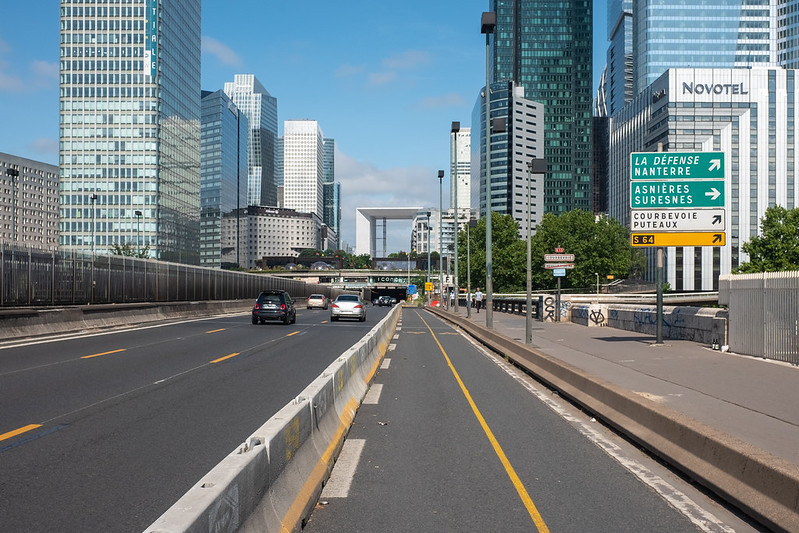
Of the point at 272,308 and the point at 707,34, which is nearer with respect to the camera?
the point at 272,308

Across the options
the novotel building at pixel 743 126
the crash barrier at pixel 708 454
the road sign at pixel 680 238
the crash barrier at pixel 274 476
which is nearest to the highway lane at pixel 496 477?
the crash barrier at pixel 708 454

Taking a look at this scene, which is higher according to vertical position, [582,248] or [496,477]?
[582,248]

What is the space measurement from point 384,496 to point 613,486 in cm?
217

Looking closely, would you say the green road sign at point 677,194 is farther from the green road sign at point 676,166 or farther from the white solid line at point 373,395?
the white solid line at point 373,395

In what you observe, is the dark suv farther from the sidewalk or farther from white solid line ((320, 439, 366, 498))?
white solid line ((320, 439, 366, 498))

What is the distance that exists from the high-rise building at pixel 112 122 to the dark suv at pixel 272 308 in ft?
331

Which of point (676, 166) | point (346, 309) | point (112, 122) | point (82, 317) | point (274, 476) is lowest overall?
point (346, 309)

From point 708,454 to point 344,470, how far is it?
3487mm

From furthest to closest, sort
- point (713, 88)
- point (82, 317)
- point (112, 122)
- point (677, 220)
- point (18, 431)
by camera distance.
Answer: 1. point (112, 122)
2. point (713, 88)
3. point (82, 317)
4. point (677, 220)
5. point (18, 431)

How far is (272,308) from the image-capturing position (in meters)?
34.2

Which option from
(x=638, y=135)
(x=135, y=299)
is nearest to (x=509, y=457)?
(x=135, y=299)

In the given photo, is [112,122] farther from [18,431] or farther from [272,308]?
[18,431]

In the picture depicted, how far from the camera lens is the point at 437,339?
28.8 m

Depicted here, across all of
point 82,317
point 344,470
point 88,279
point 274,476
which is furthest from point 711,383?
point 88,279
